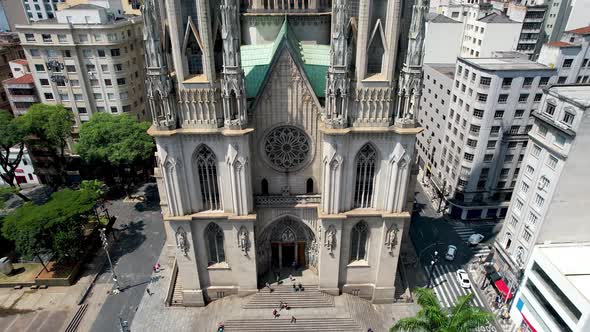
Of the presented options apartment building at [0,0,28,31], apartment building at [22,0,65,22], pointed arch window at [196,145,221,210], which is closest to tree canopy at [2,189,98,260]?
pointed arch window at [196,145,221,210]

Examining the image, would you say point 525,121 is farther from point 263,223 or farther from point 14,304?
point 14,304

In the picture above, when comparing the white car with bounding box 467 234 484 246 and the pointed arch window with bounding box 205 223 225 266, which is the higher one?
the pointed arch window with bounding box 205 223 225 266

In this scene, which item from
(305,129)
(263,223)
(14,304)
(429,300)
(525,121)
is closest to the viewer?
(429,300)

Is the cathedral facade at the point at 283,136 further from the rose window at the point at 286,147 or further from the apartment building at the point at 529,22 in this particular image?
the apartment building at the point at 529,22

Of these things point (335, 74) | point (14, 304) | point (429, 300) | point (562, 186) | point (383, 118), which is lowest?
point (14, 304)

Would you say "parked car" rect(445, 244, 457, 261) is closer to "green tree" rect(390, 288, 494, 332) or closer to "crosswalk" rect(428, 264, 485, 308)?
"crosswalk" rect(428, 264, 485, 308)

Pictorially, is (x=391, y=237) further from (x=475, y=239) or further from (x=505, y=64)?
(x=505, y=64)

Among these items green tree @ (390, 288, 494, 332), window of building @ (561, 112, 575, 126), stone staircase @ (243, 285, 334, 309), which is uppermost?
window of building @ (561, 112, 575, 126)

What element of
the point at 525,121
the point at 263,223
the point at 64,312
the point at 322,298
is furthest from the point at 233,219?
the point at 525,121
